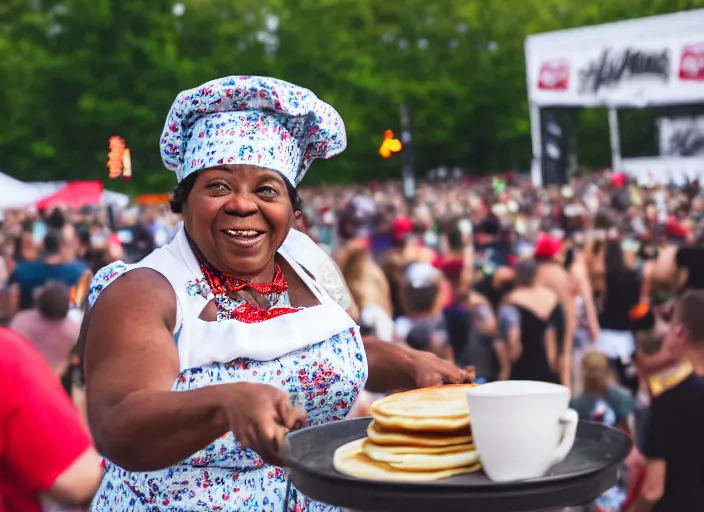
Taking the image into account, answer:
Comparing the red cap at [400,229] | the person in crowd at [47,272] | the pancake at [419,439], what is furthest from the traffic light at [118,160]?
the red cap at [400,229]

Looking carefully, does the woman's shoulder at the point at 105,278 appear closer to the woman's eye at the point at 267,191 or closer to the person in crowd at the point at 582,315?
the woman's eye at the point at 267,191

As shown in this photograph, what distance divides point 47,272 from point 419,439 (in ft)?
24.6

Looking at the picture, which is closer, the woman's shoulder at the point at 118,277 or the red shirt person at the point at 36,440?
the woman's shoulder at the point at 118,277

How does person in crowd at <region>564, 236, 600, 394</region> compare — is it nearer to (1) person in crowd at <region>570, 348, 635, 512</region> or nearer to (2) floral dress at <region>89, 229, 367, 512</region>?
(1) person in crowd at <region>570, 348, 635, 512</region>

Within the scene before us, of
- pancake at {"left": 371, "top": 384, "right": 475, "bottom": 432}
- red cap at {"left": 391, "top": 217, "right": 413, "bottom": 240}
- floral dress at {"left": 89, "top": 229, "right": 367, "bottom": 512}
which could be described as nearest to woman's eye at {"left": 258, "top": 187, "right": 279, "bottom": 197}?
floral dress at {"left": 89, "top": 229, "right": 367, "bottom": 512}

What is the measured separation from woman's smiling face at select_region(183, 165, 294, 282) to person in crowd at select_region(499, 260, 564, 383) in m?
5.43

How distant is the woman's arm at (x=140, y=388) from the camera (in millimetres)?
1702

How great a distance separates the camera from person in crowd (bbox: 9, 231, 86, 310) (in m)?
8.37

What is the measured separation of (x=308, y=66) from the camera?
46.7 m

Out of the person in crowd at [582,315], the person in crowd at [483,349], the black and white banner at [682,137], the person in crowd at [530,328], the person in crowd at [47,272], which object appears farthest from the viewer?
the black and white banner at [682,137]

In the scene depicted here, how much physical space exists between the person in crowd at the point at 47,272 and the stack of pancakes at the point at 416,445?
6.82m

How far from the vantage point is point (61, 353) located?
6.46 m

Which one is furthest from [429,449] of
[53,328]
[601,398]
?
[53,328]

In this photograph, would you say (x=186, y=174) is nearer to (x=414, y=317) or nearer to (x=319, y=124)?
(x=319, y=124)
